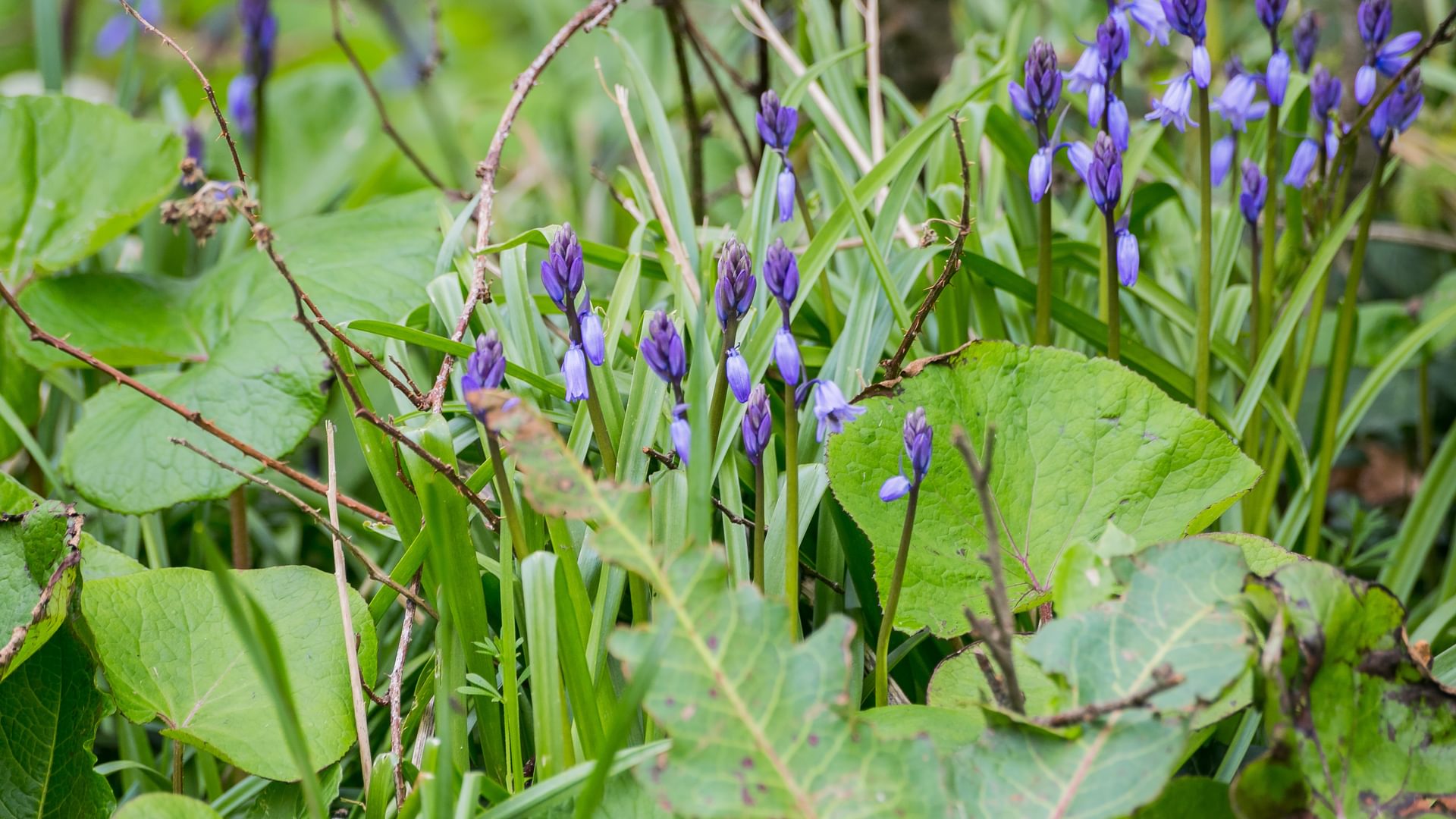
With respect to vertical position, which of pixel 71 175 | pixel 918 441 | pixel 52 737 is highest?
pixel 71 175

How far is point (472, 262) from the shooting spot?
1.50 meters

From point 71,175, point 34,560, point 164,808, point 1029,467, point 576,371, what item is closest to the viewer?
point 164,808

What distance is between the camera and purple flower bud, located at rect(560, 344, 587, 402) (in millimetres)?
1120

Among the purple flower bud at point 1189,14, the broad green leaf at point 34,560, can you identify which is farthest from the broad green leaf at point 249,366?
the purple flower bud at point 1189,14

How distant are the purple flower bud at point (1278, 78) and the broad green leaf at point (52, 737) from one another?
1.78m

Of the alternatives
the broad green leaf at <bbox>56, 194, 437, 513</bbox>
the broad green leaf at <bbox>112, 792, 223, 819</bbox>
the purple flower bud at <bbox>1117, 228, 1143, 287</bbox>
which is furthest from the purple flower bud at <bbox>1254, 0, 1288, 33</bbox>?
the broad green leaf at <bbox>112, 792, 223, 819</bbox>

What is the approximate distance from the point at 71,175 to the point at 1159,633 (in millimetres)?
2079

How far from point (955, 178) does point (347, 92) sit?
2122 mm

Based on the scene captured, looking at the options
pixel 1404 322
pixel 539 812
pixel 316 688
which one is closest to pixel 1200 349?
pixel 1404 322

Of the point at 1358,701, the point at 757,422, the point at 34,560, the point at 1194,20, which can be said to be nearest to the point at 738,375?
the point at 757,422

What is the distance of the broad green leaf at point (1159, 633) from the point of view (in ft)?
2.98

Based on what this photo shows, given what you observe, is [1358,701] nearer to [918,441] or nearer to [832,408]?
[918,441]

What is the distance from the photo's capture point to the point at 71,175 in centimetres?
197

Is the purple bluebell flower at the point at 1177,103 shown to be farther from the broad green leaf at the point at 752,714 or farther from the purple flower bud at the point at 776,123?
the broad green leaf at the point at 752,714
